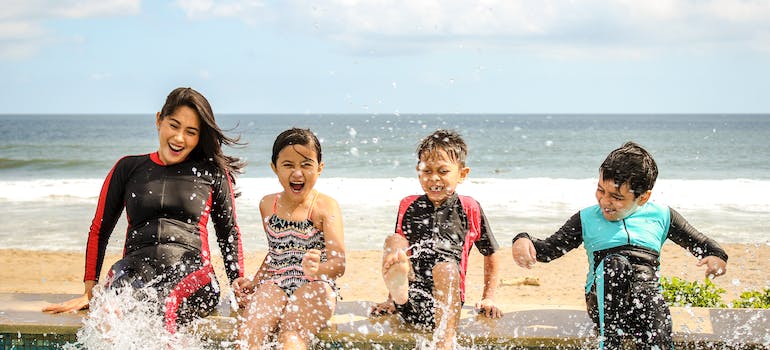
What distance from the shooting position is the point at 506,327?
13.2ft

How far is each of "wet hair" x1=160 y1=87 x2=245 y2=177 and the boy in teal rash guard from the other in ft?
5.95

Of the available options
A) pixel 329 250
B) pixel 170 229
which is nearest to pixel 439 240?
pixel 329 250

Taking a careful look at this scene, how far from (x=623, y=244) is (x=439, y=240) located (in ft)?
3.11

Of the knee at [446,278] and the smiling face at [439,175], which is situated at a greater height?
the smiling face at [439,175]

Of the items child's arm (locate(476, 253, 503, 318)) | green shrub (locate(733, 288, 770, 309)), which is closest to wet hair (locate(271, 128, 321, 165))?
child's arm (locate(476, 253, 503, 318))

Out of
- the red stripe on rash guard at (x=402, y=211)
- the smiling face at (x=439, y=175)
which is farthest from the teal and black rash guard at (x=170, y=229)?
the smiling face at (x=439, y=175)

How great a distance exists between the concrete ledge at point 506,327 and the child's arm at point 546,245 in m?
0.37

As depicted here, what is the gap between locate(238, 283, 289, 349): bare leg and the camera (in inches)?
150

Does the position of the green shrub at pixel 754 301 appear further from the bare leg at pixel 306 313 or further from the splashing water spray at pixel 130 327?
the splashing water spray at pixel 130 327

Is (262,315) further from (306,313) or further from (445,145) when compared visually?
(445,145)

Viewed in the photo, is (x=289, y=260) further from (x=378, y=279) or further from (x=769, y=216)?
(x=769, y=216)

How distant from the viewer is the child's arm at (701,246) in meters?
3.77

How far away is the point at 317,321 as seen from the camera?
390 cm

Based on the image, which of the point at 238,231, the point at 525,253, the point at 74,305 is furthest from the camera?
the point at 238,231
